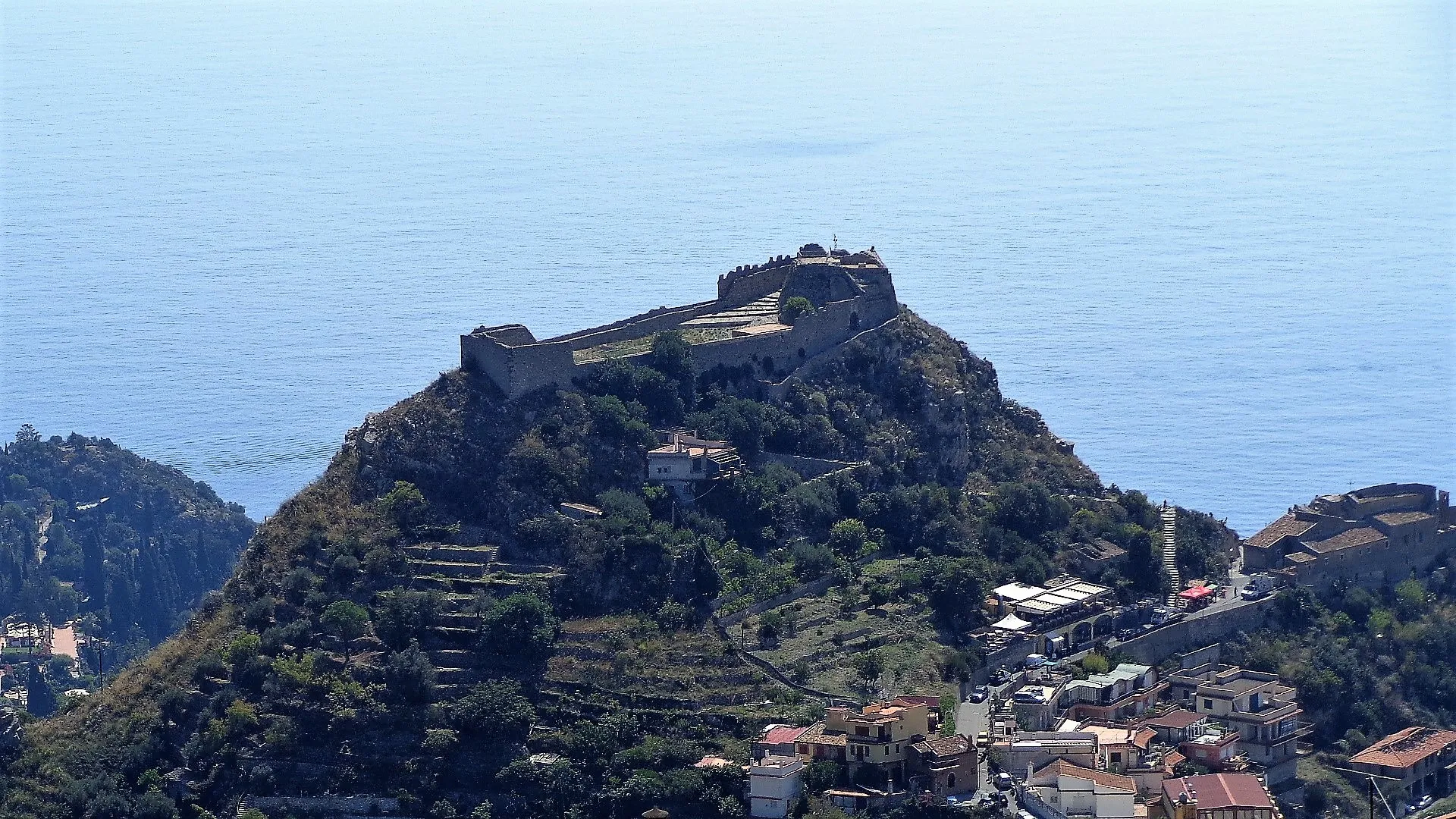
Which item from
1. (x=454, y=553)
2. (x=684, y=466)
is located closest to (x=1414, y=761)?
(x=684, y=466)

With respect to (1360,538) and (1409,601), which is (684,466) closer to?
(1360,538)

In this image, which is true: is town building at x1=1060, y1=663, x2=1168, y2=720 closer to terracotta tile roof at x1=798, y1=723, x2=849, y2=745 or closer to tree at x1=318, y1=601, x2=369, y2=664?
terracotta tile roof at x1=798, y1=723, x2=849, y2=745

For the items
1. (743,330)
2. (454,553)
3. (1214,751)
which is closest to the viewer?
(1214,751)

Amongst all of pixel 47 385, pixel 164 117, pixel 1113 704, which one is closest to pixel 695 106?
pixel 164 117

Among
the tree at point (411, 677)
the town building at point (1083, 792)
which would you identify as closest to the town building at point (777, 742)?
the town building at point (1083, 792)

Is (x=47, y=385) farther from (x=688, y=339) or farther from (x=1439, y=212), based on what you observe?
(x=1439, y=212)

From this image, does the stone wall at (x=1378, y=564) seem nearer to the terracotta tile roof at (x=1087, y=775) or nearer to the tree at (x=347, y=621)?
the terracotta tile roof at (x=1087, y=775)
